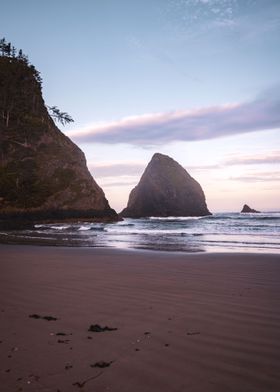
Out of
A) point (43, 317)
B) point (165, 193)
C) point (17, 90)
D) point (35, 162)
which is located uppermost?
point (17, 90)

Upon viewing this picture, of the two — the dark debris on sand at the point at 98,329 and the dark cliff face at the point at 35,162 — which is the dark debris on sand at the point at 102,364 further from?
the dark cliff face at the point at 35,162

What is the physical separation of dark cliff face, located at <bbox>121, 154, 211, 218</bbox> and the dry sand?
347 ft

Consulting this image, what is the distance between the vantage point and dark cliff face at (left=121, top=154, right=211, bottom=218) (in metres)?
116

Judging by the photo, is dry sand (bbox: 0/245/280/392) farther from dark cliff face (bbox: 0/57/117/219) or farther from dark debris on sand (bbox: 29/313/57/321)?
dark cliff face (bbox: 0/57/117/219)

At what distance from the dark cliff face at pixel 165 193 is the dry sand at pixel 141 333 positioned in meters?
106

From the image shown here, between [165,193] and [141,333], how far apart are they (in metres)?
117

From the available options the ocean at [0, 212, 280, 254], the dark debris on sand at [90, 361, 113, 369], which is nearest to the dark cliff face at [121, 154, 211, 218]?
the ocean at [0, 212, 280, 254]

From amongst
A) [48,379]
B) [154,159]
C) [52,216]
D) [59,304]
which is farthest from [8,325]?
[154,159]

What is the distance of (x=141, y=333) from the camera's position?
403 cm

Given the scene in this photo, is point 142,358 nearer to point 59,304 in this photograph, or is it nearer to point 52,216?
point 59,304

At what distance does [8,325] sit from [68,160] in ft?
168

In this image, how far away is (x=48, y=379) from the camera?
113 inches

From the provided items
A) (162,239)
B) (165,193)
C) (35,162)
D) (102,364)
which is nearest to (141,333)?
(102,364)

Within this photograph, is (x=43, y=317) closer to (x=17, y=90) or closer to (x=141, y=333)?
(x=141, y=333)
